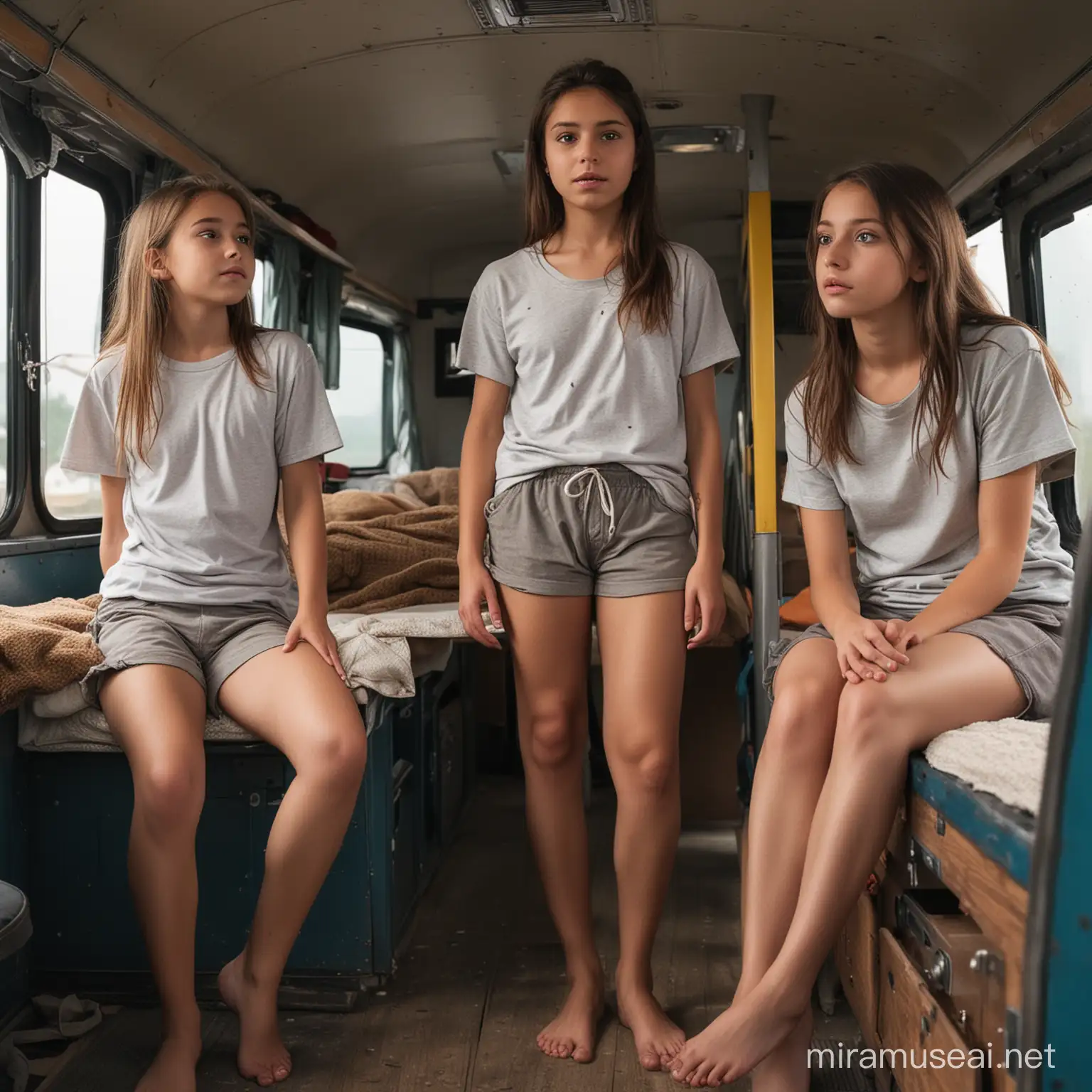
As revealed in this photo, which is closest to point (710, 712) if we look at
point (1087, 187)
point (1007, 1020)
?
point (1087, 187)

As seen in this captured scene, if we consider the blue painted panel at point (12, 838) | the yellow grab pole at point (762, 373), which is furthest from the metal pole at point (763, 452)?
the blue painted panel at point (12, 838)

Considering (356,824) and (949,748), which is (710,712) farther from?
(949,748)

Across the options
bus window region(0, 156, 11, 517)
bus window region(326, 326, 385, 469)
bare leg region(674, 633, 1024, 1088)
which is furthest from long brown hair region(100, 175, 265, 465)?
bus window region(326, 326, 385, 469)

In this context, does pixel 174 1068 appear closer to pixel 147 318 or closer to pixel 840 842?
pixel 840 842

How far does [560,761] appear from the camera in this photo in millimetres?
2389

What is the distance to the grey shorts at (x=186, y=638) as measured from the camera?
2297mm

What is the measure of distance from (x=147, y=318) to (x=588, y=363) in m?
0.95

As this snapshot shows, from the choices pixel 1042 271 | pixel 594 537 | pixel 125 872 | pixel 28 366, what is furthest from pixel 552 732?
pixel 1042 271

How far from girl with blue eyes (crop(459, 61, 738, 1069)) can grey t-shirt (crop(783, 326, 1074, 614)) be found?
0.29 metres

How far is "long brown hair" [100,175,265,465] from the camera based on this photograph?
2.47 m

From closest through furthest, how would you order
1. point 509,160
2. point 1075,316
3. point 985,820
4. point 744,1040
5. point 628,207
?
point 985,820 → point 744,1040 → point 628,207 → point 1075,316 → point 509,160

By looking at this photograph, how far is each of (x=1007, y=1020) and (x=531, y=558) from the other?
4.04ft

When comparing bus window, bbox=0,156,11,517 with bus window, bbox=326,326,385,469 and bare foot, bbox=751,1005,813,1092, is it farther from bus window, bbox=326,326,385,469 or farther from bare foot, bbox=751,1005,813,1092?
bus window, bbox=326,326,385,469

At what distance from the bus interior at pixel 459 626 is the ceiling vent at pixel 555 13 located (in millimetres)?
15
